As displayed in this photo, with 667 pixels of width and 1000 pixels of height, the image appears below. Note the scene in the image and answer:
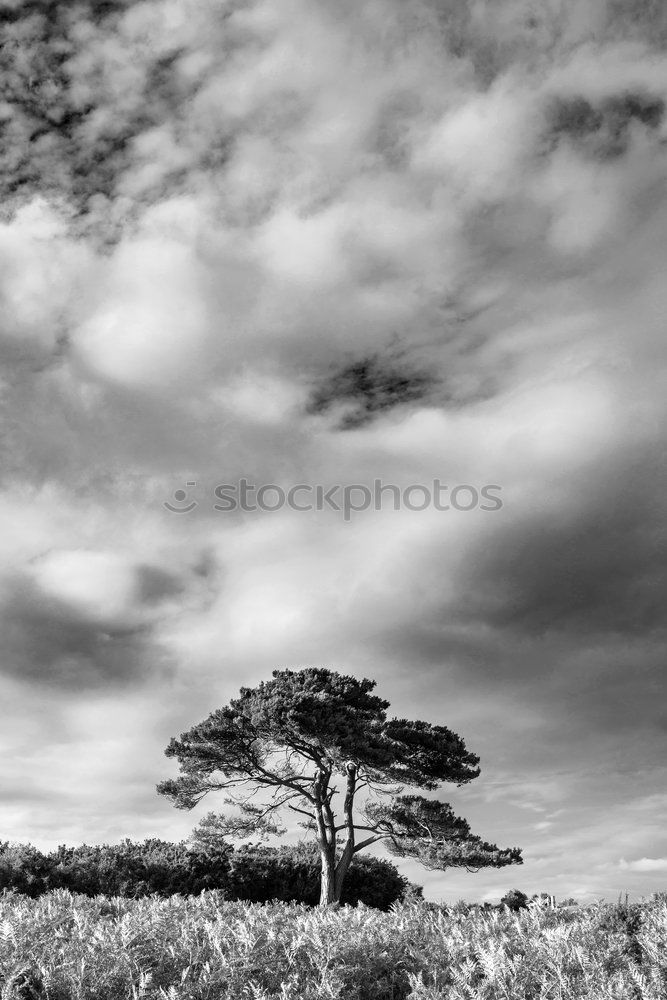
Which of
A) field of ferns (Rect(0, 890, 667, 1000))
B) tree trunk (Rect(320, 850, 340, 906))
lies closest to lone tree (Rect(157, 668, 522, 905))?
tree trunk (Rect(320, 850, 340, 906))

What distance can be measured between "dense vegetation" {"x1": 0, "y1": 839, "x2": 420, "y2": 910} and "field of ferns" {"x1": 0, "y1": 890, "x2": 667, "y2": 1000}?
18.4 meters

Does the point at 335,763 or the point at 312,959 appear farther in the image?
the point at 335,763

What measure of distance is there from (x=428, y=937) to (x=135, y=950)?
2775 mm

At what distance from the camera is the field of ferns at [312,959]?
5234mm

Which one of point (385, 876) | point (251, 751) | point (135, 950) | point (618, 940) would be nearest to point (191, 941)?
point (135, 950)

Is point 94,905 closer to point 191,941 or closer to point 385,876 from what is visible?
point 191,941

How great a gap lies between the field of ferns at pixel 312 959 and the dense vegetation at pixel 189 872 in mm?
18409

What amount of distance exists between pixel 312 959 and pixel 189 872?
86.4 ft

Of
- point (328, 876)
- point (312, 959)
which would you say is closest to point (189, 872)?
point (328, 876)

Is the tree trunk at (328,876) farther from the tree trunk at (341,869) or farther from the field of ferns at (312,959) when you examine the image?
the field of ferns at (312,959)

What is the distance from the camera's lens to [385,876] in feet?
112

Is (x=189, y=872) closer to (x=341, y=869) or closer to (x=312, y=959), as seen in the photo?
(x=341, y=869)

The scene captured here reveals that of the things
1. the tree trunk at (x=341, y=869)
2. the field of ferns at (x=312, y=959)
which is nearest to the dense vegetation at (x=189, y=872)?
the tree trunk at (x=341, y=869)

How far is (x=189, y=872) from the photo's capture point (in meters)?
29.1
